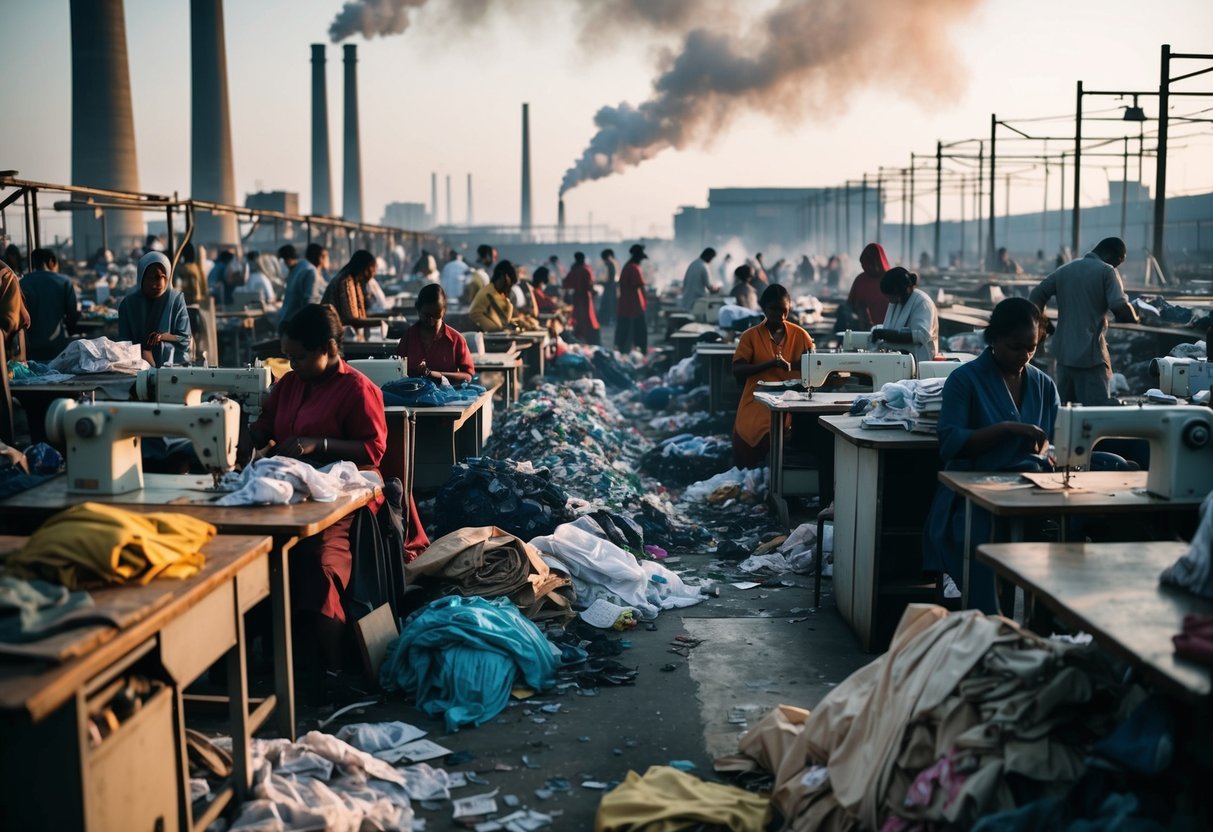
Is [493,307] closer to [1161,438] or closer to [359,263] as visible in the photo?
[359,263]

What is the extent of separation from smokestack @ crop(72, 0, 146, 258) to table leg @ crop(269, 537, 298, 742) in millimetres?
35190

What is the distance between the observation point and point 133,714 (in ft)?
8.80

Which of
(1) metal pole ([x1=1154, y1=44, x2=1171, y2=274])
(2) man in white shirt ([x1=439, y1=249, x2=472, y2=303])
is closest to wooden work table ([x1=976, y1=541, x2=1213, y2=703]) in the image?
(1) metal pole ([x1=1154, y1=44, x2=1171, y2=274])

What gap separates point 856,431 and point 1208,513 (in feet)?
7.87

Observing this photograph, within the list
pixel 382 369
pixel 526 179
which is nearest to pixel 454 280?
pixel 382 369

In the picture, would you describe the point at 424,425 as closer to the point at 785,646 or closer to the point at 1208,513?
the point at 785,646

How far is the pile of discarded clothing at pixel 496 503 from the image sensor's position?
6324 millimetres

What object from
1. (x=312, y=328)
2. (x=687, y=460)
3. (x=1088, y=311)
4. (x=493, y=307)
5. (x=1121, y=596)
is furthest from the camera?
(x=493, y=307)

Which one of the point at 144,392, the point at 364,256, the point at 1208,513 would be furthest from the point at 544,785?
the point at 364,256

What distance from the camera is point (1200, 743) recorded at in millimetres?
2398

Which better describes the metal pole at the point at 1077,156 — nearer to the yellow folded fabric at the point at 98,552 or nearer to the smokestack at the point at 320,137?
the yellow folded fabric at the point at 98,552

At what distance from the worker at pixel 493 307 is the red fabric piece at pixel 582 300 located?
6.62 m

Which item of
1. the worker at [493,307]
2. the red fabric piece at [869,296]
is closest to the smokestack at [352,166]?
the worker at [493,307]

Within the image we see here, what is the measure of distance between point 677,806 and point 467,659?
4.70 feet
